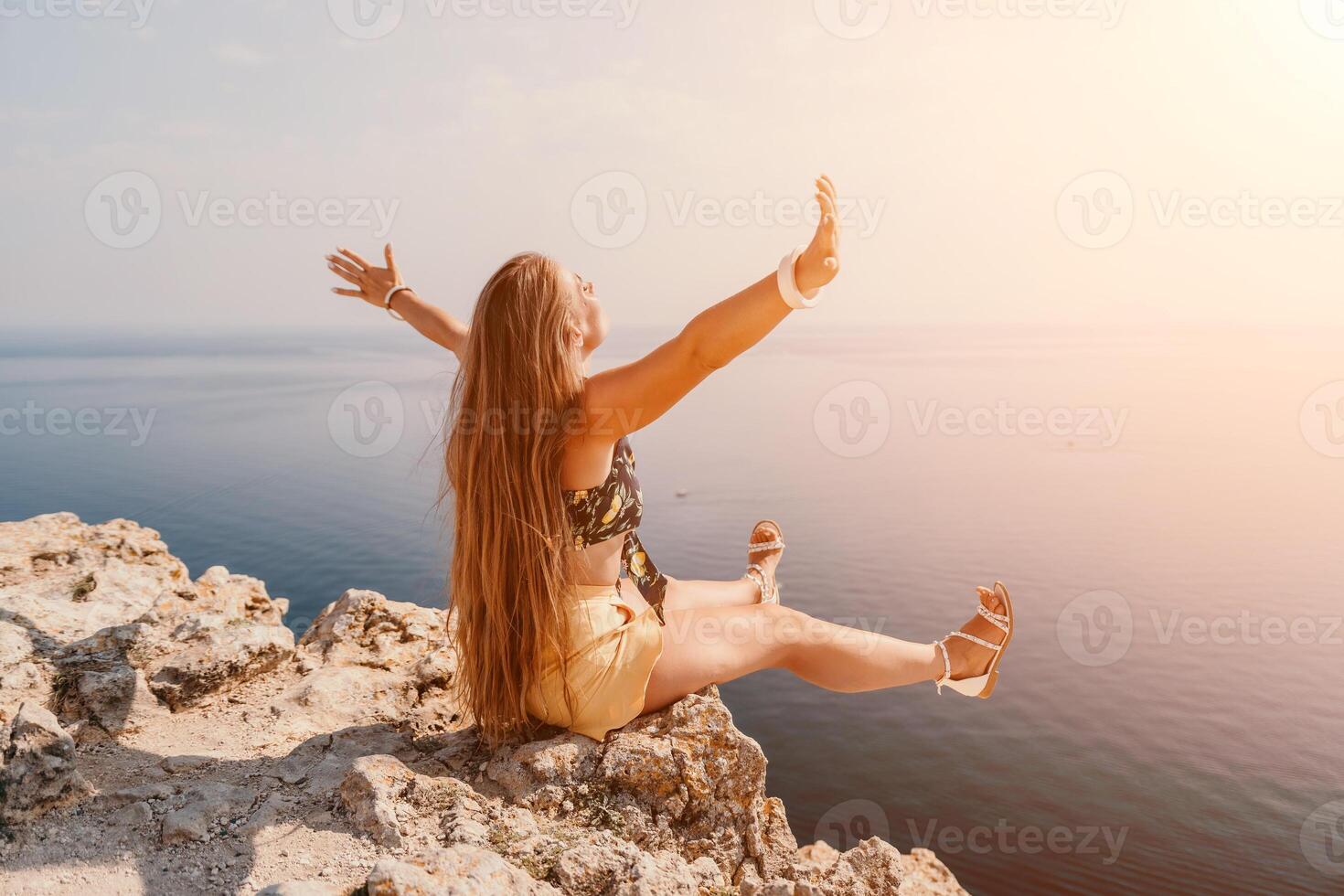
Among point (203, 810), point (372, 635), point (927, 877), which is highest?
point (372, 635)

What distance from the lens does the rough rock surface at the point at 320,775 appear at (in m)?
2.29

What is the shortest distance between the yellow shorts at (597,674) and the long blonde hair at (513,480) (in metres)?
0.06

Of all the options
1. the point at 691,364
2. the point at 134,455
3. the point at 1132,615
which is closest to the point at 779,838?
the point at 691,364

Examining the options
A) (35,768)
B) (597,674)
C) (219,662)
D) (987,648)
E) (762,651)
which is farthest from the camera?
(987,648)

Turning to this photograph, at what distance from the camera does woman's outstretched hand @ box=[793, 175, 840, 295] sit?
2303 mm

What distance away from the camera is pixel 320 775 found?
279 cm

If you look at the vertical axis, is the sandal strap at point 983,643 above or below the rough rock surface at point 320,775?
above

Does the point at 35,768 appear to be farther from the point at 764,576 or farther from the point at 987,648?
the point at 987,648

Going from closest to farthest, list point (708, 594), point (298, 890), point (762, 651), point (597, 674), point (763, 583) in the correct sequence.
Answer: point (298, 890) → point (597, 674) → point (762, 651) → point (708, 594) → point (763, 583)

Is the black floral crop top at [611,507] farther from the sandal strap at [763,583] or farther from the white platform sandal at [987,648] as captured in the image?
the white platform sandal at [987,648]

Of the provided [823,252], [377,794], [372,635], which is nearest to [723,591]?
[372,635]

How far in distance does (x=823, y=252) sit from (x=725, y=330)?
0.35m

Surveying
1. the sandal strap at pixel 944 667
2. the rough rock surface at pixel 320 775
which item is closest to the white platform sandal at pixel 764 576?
the sandal strap at pixel 944 667

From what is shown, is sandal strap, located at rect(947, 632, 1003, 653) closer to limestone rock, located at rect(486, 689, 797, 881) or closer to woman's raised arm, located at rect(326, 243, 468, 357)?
limestone rock, located at rect(486, 689, 797, 881)
